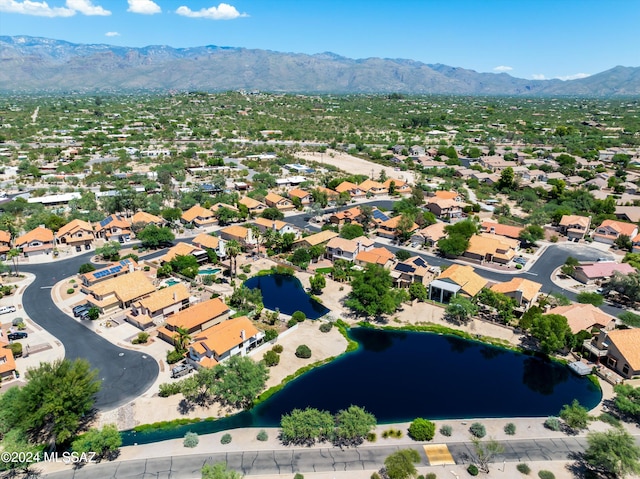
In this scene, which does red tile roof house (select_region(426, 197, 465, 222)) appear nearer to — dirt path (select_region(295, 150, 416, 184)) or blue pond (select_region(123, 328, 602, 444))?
dirt path (select_region(295, 150, 416, 184))

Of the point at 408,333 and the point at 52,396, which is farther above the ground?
the point at 52,396

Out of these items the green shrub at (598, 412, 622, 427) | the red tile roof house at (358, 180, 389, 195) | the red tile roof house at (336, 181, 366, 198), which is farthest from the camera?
the red tile roof house at (358, 180, 389, 195)

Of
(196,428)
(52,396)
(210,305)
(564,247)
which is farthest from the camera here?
(564,247)

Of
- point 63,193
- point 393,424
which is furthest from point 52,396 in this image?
point 63,193

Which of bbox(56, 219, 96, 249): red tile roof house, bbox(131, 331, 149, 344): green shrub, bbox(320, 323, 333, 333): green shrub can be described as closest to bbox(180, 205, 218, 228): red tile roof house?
bbox(56, 219, 96, 249): red tile roof house

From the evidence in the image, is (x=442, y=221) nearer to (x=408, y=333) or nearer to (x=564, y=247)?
(x=564, y=247)
